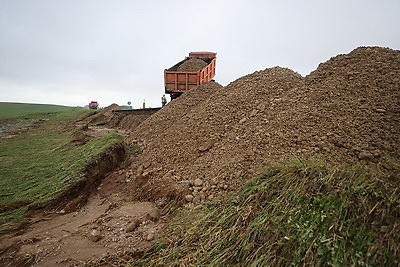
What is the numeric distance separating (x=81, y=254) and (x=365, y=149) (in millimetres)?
3700

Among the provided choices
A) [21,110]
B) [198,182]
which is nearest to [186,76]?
[198,182]

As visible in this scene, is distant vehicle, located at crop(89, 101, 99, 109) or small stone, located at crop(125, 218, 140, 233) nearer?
small stone, located at crop(125, 218, 140, 233)

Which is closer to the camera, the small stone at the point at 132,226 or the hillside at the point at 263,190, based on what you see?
the hillside at the point at 263,190

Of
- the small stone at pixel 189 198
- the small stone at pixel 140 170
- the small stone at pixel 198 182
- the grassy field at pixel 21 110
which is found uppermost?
the grassy field at pixel 21 110

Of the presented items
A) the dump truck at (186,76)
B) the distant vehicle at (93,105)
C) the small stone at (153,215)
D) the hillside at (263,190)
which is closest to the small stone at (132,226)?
the hillside at (263,190)

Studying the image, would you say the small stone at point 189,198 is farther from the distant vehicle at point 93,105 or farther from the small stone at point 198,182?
the distant vehicle at point 93,105

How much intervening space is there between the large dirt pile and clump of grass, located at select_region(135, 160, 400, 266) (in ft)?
2.12

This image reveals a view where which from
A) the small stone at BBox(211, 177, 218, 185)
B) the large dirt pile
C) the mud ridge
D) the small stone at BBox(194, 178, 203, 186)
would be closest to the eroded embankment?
the mud ridge

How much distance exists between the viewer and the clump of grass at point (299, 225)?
5.25 feet

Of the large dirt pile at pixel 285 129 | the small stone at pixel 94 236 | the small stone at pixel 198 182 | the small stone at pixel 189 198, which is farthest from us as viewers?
the small stone at pixel 198 182

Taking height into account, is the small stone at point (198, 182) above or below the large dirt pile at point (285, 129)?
below

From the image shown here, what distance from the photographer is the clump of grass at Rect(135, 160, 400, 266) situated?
160 centimetres

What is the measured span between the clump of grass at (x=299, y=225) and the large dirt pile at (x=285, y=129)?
0.64m

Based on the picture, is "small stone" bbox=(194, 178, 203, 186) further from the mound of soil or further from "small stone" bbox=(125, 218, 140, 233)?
the mound of soil
